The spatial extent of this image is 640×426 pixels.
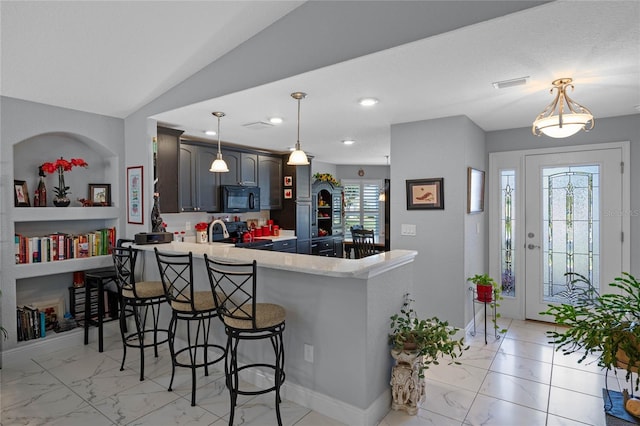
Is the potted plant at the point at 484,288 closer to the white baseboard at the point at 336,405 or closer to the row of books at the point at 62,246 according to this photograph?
the white baseboard at the point at 336,405

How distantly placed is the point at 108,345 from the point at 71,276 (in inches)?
34.5

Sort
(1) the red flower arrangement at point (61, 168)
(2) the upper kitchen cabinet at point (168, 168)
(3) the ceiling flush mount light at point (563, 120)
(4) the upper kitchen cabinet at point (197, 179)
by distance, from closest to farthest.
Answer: (3) the ceiling flush mount light at point (563, 120)
(1) the red flower arrangement at point (61, 168)
(2) the upper kitchen cabinet at point (168, 168)
(4) the upper kitchen cabinet at point (197, 179)

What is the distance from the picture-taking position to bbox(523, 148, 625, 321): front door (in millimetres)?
3984

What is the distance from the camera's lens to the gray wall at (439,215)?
12.4ft

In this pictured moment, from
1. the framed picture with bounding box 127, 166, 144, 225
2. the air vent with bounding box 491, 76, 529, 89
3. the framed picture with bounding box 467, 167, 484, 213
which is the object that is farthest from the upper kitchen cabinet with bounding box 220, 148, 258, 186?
the air vent with bounding box 491, 76, 529, 89

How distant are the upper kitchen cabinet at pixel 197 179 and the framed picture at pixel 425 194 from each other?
9.37 ft

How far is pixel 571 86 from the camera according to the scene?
288cm

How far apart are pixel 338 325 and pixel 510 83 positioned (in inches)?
87.2

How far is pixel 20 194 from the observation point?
11.3 feet

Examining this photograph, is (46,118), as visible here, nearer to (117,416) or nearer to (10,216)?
(10,216)

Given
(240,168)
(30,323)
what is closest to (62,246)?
(30,323)

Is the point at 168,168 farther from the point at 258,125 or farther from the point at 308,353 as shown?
the point at 308,353

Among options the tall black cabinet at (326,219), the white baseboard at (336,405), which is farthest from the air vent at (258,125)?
the tall black cabinet at (326,219)

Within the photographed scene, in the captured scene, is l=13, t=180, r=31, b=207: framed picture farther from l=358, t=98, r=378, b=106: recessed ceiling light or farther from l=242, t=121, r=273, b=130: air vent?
l=358, t=98, r=378, b=106: recessed ceiling light
